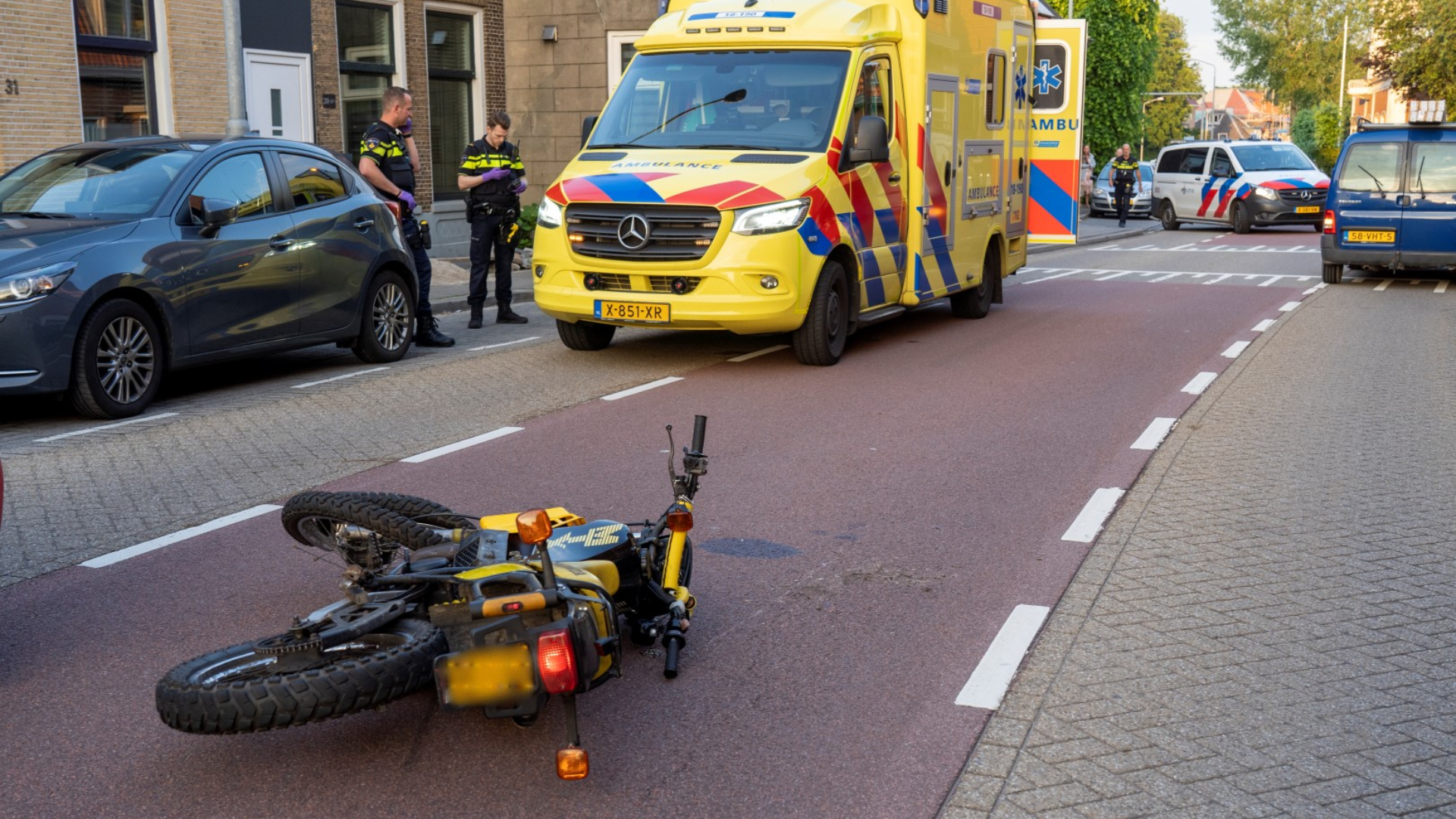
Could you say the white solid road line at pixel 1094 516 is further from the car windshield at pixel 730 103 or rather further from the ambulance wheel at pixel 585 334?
the ambulance wheel at pixel 585 334

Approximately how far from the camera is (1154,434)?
27.7ft

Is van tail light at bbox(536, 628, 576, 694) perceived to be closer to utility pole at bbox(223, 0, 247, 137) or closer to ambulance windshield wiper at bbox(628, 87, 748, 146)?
ambulance windshield wiper at bbox(628, 87, 748, 146)

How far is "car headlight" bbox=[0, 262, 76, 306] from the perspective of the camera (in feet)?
27.1

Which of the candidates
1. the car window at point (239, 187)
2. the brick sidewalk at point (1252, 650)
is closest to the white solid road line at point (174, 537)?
the brick sidewalk at point (1252, 650)

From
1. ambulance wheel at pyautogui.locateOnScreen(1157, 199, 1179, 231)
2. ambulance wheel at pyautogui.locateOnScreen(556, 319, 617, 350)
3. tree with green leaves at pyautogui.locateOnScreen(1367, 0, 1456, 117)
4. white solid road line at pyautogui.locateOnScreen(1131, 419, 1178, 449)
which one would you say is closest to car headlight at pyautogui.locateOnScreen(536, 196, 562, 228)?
ambulance wheel at pyautogui.locateOnScreen(556, 319, 617, 350)

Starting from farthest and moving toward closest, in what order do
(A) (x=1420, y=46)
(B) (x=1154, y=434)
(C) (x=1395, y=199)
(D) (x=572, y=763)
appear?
(A) (x=1420, y=46) < (C) (x=1395, y=199) < (B) (x=1154, y=434) < (D) (x=572, y=763)

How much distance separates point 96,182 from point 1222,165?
26.9 metres

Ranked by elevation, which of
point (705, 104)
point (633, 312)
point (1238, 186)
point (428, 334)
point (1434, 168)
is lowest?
point (428, 334)

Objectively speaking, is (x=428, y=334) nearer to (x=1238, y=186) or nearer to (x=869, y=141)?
(x=869, y=141)

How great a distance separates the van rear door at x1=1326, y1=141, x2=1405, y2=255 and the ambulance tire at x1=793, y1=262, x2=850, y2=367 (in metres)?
9.89

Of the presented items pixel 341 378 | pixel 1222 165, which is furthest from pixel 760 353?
pixel 1222 165

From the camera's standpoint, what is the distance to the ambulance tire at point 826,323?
10.6 meters

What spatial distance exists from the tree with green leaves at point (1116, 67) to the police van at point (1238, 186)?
57.1 ft

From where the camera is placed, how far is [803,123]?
425 inches
